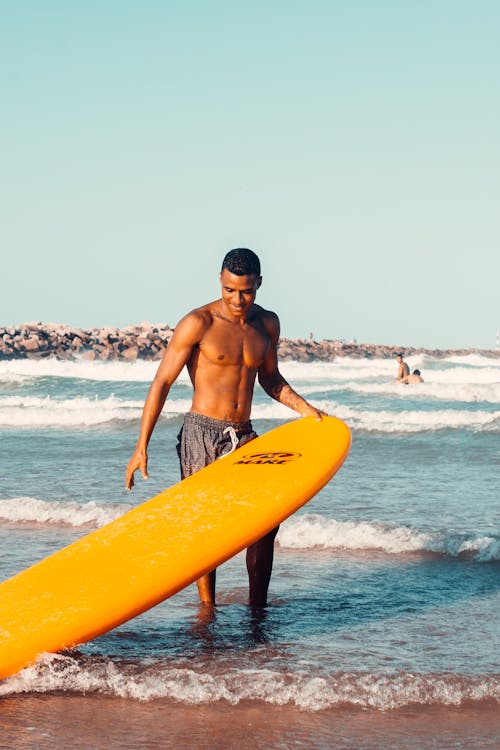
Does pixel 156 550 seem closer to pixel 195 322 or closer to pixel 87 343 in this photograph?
pixel 195 322

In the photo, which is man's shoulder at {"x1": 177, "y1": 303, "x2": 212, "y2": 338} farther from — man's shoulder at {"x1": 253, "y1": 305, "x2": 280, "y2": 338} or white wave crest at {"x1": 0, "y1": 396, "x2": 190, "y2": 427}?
white wave crest at {"x1": 0, "y1": 396, "x2": 190, "y2": 427}

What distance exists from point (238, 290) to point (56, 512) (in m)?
3.30

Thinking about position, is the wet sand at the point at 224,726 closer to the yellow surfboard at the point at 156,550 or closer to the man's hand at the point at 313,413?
the yellow surfboard at the point at 156,550

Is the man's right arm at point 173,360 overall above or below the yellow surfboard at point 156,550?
above

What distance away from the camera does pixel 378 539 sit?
5938mm

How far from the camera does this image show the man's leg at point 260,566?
13.7 ft

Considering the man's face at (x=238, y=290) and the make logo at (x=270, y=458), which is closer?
the man's face at (x=238, y=290)

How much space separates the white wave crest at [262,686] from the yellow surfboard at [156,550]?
0.11 m

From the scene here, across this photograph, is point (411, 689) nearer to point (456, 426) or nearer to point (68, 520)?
point (68, 520)

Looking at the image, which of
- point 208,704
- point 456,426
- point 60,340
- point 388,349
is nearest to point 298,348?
point 388,349

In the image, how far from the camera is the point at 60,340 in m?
41.7

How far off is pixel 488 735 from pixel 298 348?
166 ft

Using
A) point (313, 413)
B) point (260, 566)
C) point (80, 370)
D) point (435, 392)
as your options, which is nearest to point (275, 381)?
point (313, 413)

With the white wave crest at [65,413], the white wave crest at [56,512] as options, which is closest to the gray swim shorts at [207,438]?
the white wave crest at [56,512]
